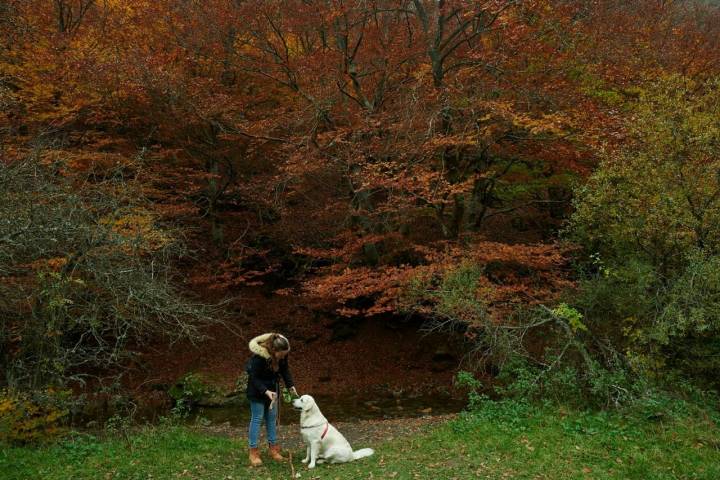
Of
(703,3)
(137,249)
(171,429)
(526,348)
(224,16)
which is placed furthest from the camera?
(703,3)

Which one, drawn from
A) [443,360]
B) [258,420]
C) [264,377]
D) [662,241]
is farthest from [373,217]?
[258,420]

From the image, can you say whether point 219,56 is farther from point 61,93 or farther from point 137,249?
point 137,249

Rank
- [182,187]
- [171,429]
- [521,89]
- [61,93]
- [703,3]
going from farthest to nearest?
[703,3]
[182,187]
[61,93]
[521,89]
[171,429]

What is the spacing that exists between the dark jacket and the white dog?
0.33 metres

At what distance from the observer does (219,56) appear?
55.1 feet

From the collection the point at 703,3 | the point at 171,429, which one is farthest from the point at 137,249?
the point at 703,3

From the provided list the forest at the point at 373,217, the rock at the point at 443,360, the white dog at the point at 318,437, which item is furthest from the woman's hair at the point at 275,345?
the rock at the point at 443,360

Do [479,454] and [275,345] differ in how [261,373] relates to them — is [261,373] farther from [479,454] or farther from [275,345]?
[479,454]

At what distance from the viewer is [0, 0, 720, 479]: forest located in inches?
322

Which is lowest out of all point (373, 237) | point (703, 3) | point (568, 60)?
point (373, 237)

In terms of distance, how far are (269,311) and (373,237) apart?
21.3 ft

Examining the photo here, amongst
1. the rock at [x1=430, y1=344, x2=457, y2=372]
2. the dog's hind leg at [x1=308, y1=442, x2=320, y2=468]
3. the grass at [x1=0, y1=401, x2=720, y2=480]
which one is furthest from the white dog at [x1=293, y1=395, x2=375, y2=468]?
the rock at [x1=430, y1=344, x2=457, y2=372]

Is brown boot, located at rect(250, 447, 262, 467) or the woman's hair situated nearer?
the woman's hair

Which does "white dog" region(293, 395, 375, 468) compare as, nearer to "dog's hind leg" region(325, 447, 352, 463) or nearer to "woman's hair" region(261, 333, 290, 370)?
"dog's hind leg" region(325, 447, 352, 463)
